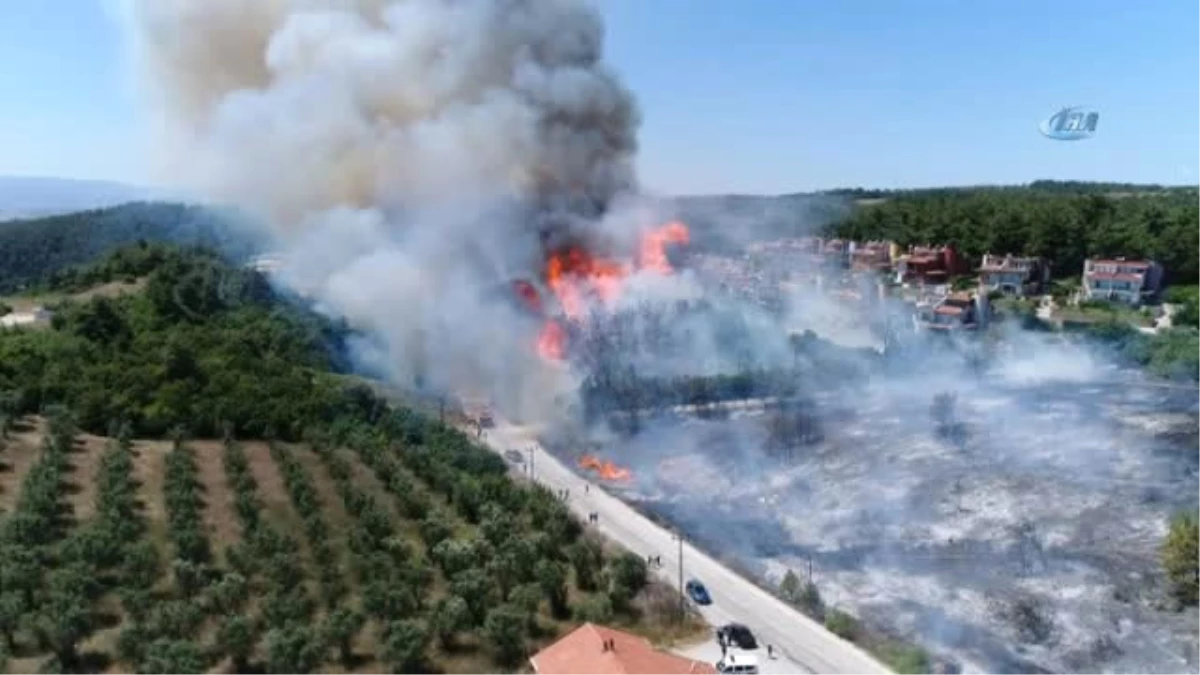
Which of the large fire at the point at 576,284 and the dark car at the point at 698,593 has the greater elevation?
the large fire at the point at 576,284

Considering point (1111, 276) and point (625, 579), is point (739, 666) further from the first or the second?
point (1111, 276)

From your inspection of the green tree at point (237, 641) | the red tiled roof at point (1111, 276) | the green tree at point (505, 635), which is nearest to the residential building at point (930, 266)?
the red tiled roof at point (1111, 276)

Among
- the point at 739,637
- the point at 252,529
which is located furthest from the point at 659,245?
the point at 739,637

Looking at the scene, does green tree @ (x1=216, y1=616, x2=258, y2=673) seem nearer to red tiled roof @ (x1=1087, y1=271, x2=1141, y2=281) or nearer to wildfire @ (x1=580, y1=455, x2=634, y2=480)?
wildfire @ (x1=580, y1=455, x2=634, y2=480)

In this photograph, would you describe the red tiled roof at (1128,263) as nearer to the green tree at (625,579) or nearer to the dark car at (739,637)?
the green tree at (625,579)

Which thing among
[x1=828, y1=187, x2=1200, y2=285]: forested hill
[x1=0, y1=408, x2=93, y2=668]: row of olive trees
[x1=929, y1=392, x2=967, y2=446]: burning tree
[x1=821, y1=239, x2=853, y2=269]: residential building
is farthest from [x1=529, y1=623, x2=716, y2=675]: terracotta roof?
[x1=821, y1=239, x2=853, y2=269]: residential building

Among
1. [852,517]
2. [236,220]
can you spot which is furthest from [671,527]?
[236,220]

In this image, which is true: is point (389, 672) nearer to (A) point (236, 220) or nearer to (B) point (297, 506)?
(B) point (297, 506)

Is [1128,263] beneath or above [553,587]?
above
